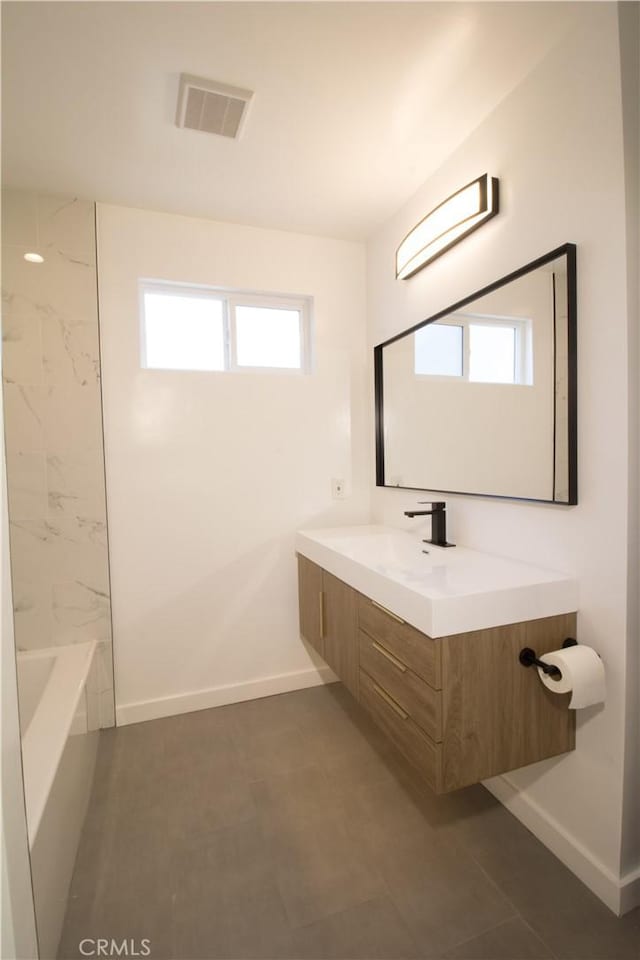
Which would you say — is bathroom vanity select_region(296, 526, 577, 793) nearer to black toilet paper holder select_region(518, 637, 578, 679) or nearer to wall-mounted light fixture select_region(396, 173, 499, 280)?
black toilet paper holder select_region(518, 637, 578, 679)

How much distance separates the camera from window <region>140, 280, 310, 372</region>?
2.23 metres

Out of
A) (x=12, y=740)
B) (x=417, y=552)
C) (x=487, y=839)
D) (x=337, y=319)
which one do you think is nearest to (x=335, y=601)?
(x=417, y=552)

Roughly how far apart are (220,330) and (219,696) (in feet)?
6.43

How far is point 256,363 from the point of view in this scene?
2391mm

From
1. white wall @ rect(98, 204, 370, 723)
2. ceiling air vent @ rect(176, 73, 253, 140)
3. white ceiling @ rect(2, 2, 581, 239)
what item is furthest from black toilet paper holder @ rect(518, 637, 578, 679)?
ceiling air vent @ rect(176, 73, 253, 140)

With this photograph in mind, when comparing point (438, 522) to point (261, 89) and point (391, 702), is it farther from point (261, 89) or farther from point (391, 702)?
point (261, 89)

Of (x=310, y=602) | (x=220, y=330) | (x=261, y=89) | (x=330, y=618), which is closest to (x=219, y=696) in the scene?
(x=310, y=602)

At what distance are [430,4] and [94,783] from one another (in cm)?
283

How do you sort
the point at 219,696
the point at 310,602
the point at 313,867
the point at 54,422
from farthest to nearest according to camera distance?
the point at 219,696, the point at 310,602, the point at 54,422, the point at 313,867

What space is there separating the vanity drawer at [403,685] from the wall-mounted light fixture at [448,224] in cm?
156

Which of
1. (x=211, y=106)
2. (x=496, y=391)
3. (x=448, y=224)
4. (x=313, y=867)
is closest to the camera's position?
(x=313, y=867)

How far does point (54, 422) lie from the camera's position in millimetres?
1962

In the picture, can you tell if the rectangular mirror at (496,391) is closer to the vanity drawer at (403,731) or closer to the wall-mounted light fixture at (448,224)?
the wall-mounted light fixture at (448,224)
